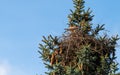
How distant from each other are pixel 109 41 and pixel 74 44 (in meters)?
1.55

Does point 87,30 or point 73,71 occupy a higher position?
point 87,30

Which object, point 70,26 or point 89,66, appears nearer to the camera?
point 89,66

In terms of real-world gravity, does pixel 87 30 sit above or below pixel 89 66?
above

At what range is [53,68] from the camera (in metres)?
27.1

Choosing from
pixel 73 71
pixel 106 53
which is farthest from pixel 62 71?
pixel 106 53

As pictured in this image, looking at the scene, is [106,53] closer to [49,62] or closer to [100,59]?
[100,59]

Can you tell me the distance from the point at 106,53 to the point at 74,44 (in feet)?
4.70

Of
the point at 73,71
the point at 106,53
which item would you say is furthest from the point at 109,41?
the point at 73,71

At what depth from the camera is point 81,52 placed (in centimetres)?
2700

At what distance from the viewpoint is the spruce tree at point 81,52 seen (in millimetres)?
26938

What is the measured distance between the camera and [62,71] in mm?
26547

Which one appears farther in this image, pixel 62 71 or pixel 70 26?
pixel 70 26

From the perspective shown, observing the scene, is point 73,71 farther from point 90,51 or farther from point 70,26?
point 70,26

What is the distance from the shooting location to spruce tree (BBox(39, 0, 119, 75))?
26938 mm
